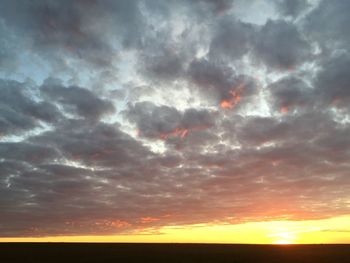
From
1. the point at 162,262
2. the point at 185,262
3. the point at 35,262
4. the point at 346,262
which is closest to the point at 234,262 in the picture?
the point at 185,262

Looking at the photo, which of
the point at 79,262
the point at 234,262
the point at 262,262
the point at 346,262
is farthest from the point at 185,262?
the point at 346,262

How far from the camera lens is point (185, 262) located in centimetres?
6306

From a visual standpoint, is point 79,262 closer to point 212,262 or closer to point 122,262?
point 122,262

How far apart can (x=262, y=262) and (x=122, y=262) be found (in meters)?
24.1

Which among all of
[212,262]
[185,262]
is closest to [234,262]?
[212,262]

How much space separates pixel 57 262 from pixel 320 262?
145 ft

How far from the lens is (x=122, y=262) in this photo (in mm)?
63500

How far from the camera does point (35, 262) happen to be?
61031 millimetres

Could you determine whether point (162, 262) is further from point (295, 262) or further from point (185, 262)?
point (295, 262)

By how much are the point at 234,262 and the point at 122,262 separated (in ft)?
63.8

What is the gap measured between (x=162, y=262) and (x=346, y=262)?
101 ft

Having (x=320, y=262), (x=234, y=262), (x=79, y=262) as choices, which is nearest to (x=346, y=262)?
(x=320, y=262)

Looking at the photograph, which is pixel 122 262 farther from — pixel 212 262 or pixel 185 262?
pixel 212 262

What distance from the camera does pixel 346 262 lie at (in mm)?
61156
